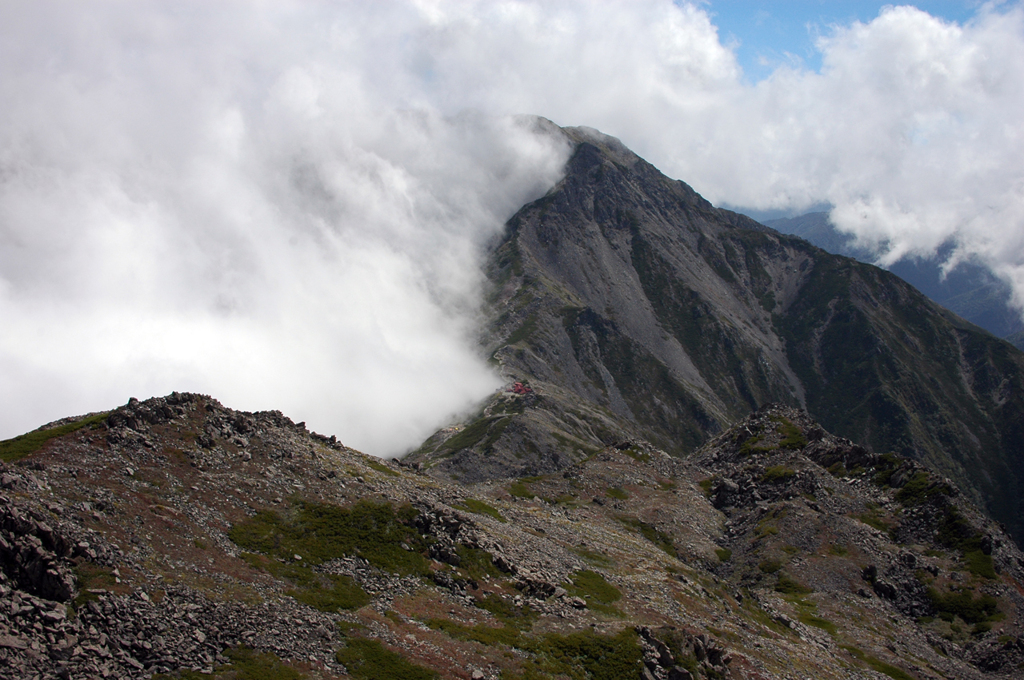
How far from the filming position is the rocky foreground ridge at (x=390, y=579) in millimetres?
37906

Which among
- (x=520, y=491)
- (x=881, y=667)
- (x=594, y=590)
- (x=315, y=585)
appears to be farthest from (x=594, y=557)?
(x=520, y=491)

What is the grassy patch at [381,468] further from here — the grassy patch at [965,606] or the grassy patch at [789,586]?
the grassy patch at [965,606]

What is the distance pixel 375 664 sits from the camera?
4144cm

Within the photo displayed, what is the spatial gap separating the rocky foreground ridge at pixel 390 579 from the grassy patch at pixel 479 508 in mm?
532

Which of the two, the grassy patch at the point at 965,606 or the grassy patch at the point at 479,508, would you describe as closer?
the grassy patch at the point at 479,508

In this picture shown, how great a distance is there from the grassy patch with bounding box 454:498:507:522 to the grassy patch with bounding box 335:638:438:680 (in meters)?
37.0

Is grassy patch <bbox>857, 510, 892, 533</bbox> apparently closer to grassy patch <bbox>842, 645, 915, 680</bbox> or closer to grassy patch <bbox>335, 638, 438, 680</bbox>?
grassy patch <bbox>842, 645, 915, 680</bbox>

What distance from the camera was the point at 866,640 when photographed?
3482 inches

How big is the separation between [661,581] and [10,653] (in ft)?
206

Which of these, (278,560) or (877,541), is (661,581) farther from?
(877,541)

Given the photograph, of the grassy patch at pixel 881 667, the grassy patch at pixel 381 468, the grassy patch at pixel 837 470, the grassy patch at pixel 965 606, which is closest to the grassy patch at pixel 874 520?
the grassy patch at pixel 837 470

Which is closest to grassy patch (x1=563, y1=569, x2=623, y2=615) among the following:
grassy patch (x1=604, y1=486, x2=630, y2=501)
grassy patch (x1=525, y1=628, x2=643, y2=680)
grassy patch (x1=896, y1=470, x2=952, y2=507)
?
grassy patch (x1=525, y1=628, x2=643, y2=680)

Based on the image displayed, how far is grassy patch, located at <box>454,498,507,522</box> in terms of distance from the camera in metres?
82.1

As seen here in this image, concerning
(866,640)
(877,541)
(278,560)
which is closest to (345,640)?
(278,560)
